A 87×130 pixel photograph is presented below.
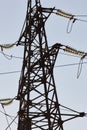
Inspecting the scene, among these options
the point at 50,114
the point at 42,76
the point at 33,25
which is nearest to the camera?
the point at 50,114

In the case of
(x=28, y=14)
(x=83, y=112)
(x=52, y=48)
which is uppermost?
(x=28, y=14)

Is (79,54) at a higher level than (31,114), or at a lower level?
higher

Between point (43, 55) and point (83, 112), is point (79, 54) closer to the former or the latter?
point (43, 55)

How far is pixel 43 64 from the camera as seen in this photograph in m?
21.4

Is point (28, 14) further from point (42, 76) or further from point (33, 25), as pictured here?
point (42, 76)

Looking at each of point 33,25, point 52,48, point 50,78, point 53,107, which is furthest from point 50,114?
point 33,25

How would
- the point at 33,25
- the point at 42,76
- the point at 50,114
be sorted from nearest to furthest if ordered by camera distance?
the point at 50,114
the point at 42,76
the point at 33,25

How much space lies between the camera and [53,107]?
20.6m

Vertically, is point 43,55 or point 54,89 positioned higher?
point 43,55

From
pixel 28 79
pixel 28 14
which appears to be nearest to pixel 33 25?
pixel 28 14

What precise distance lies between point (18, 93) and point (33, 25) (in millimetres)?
4179

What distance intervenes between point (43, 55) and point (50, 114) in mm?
3491

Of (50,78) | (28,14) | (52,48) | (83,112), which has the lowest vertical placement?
(83,112)

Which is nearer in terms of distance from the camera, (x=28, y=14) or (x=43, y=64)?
A: (x=43, y=64)
